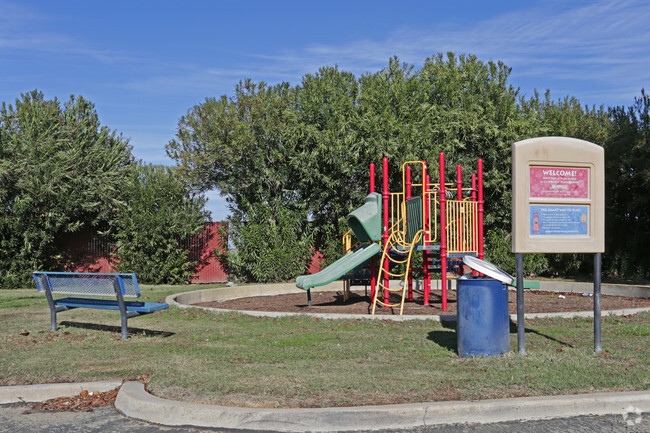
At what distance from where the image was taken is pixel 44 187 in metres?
20.6

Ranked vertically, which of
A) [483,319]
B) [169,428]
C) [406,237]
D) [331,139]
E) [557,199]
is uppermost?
[331,139]

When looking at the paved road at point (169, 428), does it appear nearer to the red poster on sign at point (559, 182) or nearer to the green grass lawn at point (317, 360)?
the green grass lawn at point (317, 360)

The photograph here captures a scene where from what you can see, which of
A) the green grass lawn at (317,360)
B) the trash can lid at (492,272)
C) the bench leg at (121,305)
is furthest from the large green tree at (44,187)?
the trash can lid at (492,272)

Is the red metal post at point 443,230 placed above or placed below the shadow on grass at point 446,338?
above

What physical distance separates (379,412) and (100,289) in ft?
17.5

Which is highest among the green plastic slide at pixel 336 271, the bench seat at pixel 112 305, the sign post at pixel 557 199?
the sign post at pixel 557 199

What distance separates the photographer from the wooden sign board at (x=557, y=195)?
7.31 meters

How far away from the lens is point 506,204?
22016 millimetres

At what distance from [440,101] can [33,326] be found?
58.3 feet

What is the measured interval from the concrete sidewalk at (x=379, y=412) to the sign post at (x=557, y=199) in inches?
80.0

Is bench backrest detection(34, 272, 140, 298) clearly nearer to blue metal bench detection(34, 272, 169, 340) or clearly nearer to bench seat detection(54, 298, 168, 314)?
blue metal bench detection(34, 272, 169, 340)

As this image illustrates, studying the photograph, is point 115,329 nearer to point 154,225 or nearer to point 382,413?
point 382,413

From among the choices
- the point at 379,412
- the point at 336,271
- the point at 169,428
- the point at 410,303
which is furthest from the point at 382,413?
the point at 410,303

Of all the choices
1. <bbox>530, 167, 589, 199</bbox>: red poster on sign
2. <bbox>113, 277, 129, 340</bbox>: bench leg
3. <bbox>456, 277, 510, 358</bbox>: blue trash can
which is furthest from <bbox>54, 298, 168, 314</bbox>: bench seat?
<bbox>530, 167, 589, 199</bbox>: red poster on sign
